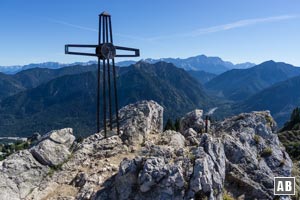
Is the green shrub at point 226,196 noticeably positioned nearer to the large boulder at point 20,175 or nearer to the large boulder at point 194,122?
the large boulder at point 20,175

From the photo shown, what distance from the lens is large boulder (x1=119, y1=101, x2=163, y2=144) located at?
31.2m

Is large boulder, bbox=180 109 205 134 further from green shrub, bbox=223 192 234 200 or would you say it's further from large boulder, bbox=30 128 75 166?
green shrub, bbox=223 192 234 200

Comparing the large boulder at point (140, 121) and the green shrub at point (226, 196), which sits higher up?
the large boulder at point (140, 121)

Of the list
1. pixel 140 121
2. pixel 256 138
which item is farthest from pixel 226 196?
pixel 140 121

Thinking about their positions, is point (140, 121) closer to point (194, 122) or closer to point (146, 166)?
point (194, 122)

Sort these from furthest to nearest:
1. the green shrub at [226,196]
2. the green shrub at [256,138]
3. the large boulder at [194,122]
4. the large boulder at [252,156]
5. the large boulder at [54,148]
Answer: the large boulder at [194,122] < the green shrub at [256,138] < the large boulder at [54,148] < the large boulder at [252,156] < the green shrub at [226,196]

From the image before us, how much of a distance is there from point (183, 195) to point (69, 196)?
25.1 ft

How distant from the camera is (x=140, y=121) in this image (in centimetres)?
3416

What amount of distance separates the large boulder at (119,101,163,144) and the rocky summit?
11 cm

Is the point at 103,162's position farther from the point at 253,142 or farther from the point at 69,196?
the point at 253,142

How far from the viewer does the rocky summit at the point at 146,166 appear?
20.7m

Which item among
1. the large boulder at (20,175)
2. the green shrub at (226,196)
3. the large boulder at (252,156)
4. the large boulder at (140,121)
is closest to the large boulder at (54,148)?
the large boulder at (20,175)

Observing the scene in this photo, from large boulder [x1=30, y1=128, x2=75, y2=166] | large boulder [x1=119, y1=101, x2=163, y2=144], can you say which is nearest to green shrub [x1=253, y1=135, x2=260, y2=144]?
large boulder [x1=119, y1=101, x2=163, y2=144]

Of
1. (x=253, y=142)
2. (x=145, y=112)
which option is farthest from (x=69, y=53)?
(x=253, y=142)
